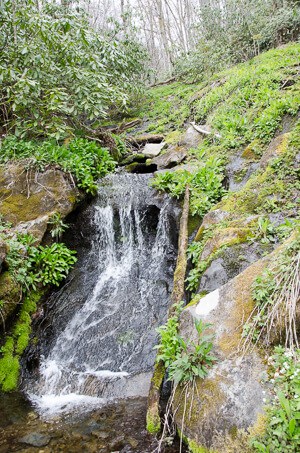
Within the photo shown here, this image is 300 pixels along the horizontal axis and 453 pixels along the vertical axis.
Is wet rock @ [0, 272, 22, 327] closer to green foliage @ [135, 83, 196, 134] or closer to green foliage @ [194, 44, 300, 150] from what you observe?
green foliage @ [194, 44, 300, 150]

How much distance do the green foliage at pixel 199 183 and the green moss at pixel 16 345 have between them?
4010 mm

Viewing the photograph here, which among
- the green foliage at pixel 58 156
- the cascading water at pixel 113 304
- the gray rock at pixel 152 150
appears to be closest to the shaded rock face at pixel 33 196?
the green foliage at pixel 58 156

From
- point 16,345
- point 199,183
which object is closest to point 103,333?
point 16,345

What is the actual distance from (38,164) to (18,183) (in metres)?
0.71

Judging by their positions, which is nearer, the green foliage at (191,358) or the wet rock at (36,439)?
the green foliage at (191,358)

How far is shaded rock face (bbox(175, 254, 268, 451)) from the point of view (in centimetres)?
312

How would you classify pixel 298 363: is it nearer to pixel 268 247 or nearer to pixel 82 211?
pixel 268 247

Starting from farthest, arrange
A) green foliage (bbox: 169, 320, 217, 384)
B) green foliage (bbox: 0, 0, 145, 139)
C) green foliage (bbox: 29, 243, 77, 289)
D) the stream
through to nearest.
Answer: green foliage (bbox: 0, 0, 145, 139) → green foliage (bbox: 29, 243, 77, 289) → the stream → green foliage (bbox: 169, 320, 217, 384)

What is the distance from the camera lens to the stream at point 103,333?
165 inches

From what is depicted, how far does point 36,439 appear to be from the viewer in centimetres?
408

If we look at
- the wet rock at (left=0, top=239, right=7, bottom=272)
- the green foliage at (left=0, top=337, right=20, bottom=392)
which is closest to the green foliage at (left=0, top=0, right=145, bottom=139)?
the wet rock at (left=0, top=239, right=7, bottom=272)

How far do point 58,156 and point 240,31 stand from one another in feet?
35.8

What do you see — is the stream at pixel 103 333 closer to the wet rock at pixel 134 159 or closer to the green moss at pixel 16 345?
the green moss at pixel 16 345

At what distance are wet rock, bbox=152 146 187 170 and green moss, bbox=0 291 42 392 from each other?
5.53 metres
